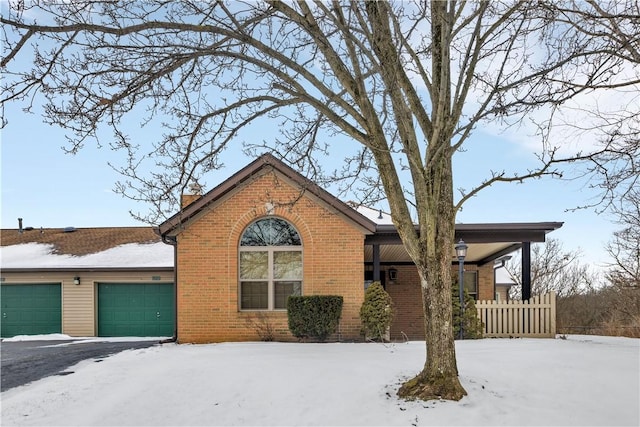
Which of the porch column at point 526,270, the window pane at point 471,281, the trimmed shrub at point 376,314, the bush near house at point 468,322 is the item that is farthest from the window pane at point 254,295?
the window pane at point 471,281

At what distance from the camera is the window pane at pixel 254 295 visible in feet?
45.0

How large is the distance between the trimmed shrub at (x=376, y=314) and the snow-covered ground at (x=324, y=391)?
6.65ft

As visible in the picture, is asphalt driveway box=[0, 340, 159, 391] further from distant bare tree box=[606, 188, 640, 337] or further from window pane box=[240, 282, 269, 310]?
distant bare tree box=[606, 188, 640, 337]

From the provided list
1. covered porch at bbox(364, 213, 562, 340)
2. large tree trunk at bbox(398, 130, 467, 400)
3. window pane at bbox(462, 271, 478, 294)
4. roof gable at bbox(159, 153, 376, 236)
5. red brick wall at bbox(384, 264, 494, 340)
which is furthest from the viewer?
window pane at bbox(462, 271, 478, 294)

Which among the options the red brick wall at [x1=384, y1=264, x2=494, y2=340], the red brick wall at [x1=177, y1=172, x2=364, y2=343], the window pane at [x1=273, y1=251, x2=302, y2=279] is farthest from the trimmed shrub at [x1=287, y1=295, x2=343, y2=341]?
the red brick wall at [x1=384, y1=264, x2=494, y2=340]

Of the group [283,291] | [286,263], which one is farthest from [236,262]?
[283,291]

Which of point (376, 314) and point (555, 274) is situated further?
point (555, 274)

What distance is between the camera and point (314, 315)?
1291cm

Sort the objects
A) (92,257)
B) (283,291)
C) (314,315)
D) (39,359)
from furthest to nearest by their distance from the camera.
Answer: (92,257) → (283,291) → (314,315) → (39,359)

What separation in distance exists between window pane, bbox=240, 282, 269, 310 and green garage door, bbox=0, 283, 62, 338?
894 centimetres

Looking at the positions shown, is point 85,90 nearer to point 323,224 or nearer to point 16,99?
point 16,99

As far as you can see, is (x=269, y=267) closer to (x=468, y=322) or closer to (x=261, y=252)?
(x=261, y=252)

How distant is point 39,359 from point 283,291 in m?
5.84

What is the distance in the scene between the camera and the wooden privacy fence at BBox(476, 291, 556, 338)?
14023 mm
